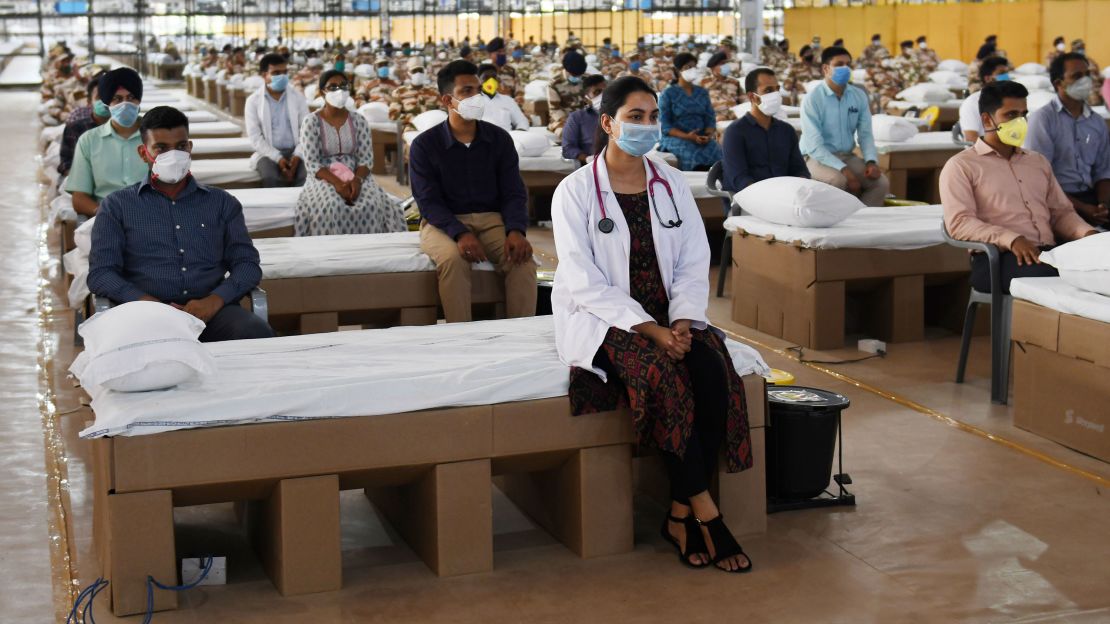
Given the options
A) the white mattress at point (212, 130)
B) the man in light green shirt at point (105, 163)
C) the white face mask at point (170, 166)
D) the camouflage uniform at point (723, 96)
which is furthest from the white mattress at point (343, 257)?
the camouflage uniform at point (723, 96)

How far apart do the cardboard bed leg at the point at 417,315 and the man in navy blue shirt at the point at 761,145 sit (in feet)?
6.91

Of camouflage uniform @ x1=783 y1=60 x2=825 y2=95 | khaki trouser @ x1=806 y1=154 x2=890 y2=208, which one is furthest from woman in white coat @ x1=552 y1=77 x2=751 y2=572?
camouflage uniform @ x1=783 y1=60 x2=825 y2=95

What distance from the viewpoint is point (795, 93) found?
18.4 m

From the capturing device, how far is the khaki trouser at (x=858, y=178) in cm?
766

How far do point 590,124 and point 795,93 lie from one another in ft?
33.5

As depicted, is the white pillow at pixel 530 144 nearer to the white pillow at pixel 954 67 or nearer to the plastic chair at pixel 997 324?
the plastic chair at pixel 997 324

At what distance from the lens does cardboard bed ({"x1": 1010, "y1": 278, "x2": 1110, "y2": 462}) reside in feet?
14.1

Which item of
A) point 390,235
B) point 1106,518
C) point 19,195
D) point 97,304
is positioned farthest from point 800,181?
point 19,195

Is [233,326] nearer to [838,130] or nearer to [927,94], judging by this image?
[838,130]

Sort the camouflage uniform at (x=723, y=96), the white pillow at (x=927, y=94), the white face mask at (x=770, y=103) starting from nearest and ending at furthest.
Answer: the white face mask at (x=770, y=103), the camouflage uniform at (x=723, y=96), the white pillow at (x=927, y=94)

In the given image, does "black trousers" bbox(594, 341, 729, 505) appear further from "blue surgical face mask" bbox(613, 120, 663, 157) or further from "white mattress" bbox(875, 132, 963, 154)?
"white mattress" bbox(875, 132, 963, 154)

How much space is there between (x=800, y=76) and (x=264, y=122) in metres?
12.7

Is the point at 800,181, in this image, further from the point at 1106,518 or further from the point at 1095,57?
the point at 1095,57

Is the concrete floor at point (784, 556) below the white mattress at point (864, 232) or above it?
below
